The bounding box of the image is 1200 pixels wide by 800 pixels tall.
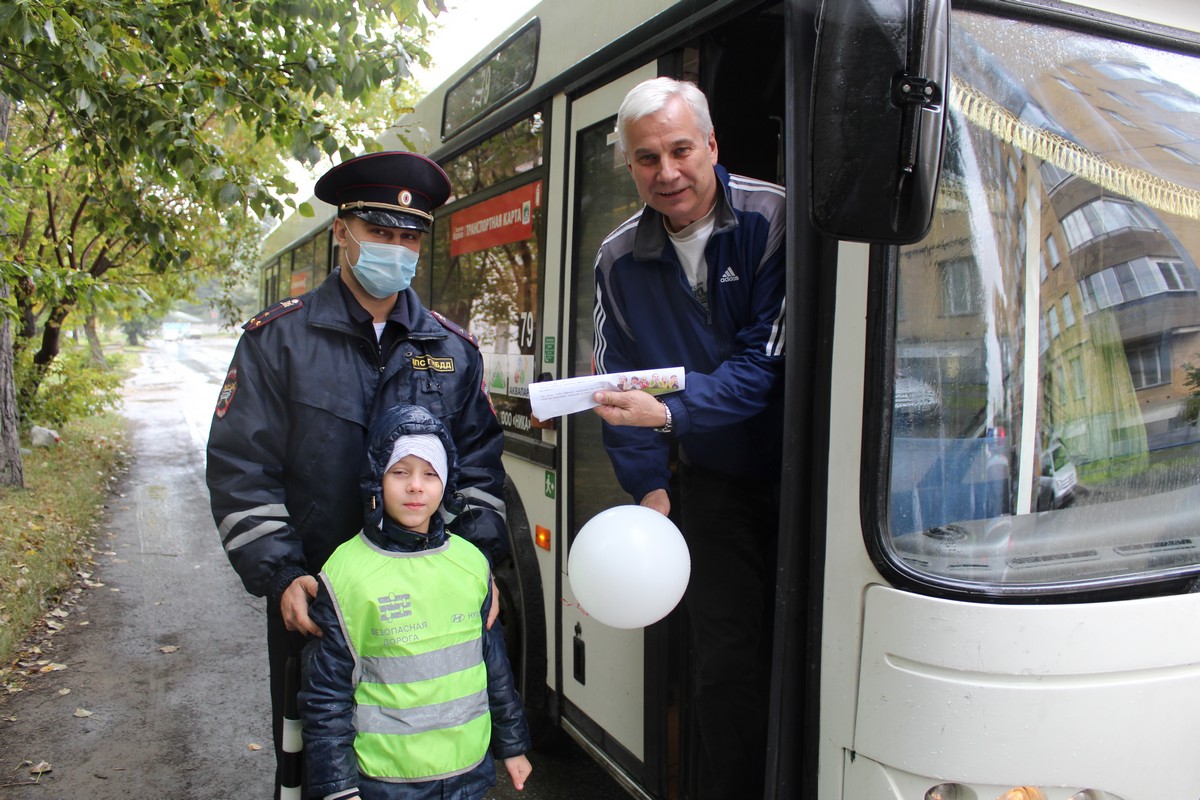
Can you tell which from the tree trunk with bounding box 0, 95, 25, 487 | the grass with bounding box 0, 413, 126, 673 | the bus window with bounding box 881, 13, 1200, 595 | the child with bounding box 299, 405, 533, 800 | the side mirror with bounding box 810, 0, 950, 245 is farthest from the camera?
the tree trunk with bounding box 0, 95, 25, 487

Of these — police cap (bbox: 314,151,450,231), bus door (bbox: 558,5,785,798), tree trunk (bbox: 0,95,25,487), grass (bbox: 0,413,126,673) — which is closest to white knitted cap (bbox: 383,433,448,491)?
police cap (bbox: 314,151,450,231)

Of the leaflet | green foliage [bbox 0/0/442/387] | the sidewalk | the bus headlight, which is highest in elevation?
green foliage [bbox 0/0/442/387]

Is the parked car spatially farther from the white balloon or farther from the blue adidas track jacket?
the white balloon

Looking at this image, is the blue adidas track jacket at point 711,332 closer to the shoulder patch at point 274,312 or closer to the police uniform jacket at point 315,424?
the police uniform jacket at point 315,424

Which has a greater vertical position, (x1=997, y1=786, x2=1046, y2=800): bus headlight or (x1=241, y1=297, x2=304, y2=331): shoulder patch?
(x1=241, y1=297, x2=304, y2=331): shoulder patch

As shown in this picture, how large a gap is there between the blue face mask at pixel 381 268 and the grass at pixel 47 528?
12.2 ft

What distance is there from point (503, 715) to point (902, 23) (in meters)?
1.71

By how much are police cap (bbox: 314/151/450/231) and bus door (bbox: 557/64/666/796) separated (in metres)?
0.72

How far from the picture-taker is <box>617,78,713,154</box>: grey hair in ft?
6.95

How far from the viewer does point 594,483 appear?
2.96 metres

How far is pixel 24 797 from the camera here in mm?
3379

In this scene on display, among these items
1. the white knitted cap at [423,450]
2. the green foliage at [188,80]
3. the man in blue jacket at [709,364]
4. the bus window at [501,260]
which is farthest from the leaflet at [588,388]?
the green foliage at [188,80]

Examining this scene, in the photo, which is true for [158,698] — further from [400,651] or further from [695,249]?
[695,249]

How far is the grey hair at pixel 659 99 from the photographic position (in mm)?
2117
